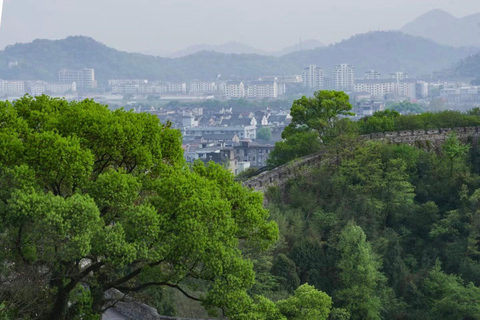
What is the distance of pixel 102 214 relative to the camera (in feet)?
39.2

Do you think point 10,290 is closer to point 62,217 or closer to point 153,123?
point 62,217

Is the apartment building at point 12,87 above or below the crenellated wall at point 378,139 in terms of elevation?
below

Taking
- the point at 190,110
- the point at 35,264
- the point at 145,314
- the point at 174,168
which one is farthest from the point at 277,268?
the point at 190,110

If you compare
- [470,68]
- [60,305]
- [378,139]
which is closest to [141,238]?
[60,305]

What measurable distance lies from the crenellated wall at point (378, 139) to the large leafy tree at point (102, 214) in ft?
31.2

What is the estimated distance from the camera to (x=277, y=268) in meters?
18.8

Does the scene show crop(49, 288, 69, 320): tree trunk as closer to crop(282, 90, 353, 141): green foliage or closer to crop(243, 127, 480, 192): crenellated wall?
crop(243, 127, 480, 192): crenellated wall

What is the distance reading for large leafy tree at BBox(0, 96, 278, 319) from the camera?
10758 mm

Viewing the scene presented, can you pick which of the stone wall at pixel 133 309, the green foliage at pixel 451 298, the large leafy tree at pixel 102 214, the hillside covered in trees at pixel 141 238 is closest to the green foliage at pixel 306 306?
the hillside covered in trees at pixel 141 238

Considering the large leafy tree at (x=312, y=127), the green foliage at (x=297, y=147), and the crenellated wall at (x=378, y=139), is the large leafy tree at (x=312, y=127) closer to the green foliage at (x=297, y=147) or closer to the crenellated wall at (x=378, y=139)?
the green foliage at (x=297, y=147)

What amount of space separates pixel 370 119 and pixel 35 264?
685 inches

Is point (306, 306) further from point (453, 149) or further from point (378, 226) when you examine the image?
point (453, 149)

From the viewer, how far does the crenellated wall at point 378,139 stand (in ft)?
72.8

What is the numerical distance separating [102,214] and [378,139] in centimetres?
1436
